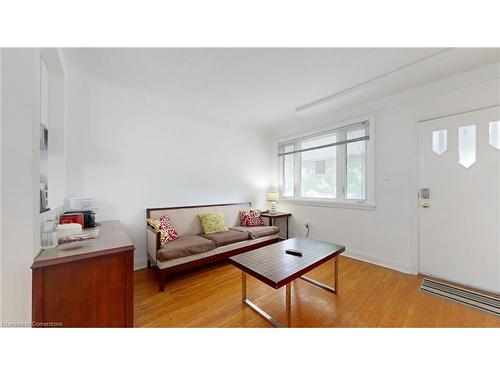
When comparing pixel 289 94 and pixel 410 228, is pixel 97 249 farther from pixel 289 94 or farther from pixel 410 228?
pixel 410 228

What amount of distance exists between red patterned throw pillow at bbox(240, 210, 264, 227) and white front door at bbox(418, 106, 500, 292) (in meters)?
2.34

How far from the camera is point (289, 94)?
2.58 metres

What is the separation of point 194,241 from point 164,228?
17.0 inches

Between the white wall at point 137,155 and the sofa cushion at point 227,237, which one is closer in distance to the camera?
the white wall at point 137,155

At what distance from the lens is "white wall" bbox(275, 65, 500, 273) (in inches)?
83.7

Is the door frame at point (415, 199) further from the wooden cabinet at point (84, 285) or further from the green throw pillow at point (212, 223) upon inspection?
the wooden cabinet at point (84, 285)

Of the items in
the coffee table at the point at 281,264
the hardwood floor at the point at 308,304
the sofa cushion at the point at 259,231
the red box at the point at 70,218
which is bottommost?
the hardwood floor at the point at 308,304

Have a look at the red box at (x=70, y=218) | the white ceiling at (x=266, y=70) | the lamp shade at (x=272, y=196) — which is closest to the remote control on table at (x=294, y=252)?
the white ceiling at (x=266, y=70)

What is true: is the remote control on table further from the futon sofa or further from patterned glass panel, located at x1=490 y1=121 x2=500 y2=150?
patterned glass panel, located at x1=490 y1=121 x2=500 y2=150

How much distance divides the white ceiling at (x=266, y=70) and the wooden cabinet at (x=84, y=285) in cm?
175

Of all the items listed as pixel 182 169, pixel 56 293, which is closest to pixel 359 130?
pixel 182 169

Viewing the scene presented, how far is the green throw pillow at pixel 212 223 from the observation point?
289cm

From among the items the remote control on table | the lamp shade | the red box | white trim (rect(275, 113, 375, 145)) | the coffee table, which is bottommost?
the coffee table

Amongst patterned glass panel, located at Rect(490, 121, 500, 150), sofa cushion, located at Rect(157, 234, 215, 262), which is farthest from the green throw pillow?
patterned glass panel, located at Rect(490, 121, 500, 150)
